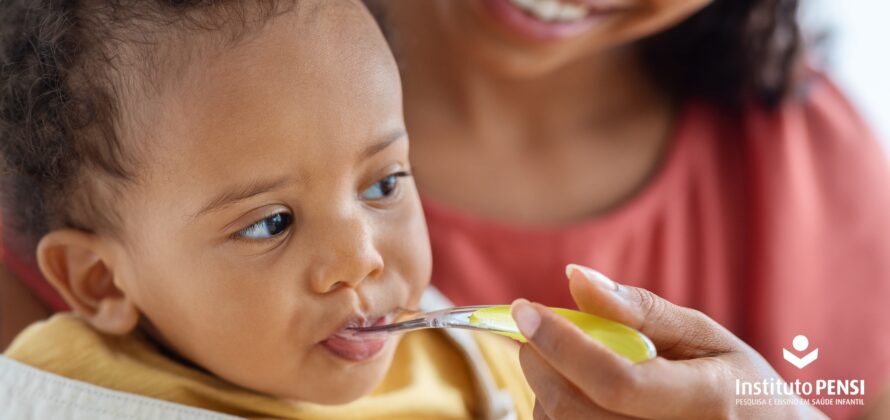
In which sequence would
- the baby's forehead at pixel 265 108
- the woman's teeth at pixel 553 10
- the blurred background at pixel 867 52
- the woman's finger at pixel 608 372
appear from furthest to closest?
the blurred background at pixel 867 52, the woman's teeth at pixel 553 10, the baby's forehead at pixel 265 108, the woman's finger at pixel 608 372

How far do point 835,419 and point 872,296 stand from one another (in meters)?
0.22

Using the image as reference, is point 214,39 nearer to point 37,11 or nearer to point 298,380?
point 37,11

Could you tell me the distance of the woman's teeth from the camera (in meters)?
1.27

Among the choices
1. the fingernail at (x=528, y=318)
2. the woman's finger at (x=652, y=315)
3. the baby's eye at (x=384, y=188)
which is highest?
the woman's finger at (x=652, y=315)

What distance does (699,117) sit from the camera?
160 cm

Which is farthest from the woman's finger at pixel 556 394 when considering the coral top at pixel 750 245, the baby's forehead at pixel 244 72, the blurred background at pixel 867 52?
the blurred background at pixel 867 52

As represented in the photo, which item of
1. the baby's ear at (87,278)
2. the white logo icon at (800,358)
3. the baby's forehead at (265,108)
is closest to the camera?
the baby's forehead at (265,108)

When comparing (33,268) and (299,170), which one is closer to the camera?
(299,170)

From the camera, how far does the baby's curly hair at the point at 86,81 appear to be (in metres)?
0.88

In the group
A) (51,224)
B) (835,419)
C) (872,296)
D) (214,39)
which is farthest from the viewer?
(872,296)

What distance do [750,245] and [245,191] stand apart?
92 centimetres

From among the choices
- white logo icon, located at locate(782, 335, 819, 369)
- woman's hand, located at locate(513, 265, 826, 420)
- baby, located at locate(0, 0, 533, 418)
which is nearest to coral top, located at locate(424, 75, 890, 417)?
white logo icon, located at locate(782, 335, 819, 369)

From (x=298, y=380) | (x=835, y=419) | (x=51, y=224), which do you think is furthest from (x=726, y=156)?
(x=51, y=224)

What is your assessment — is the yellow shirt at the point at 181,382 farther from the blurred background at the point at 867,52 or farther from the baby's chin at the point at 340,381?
the blurred background at the point at 867,52
